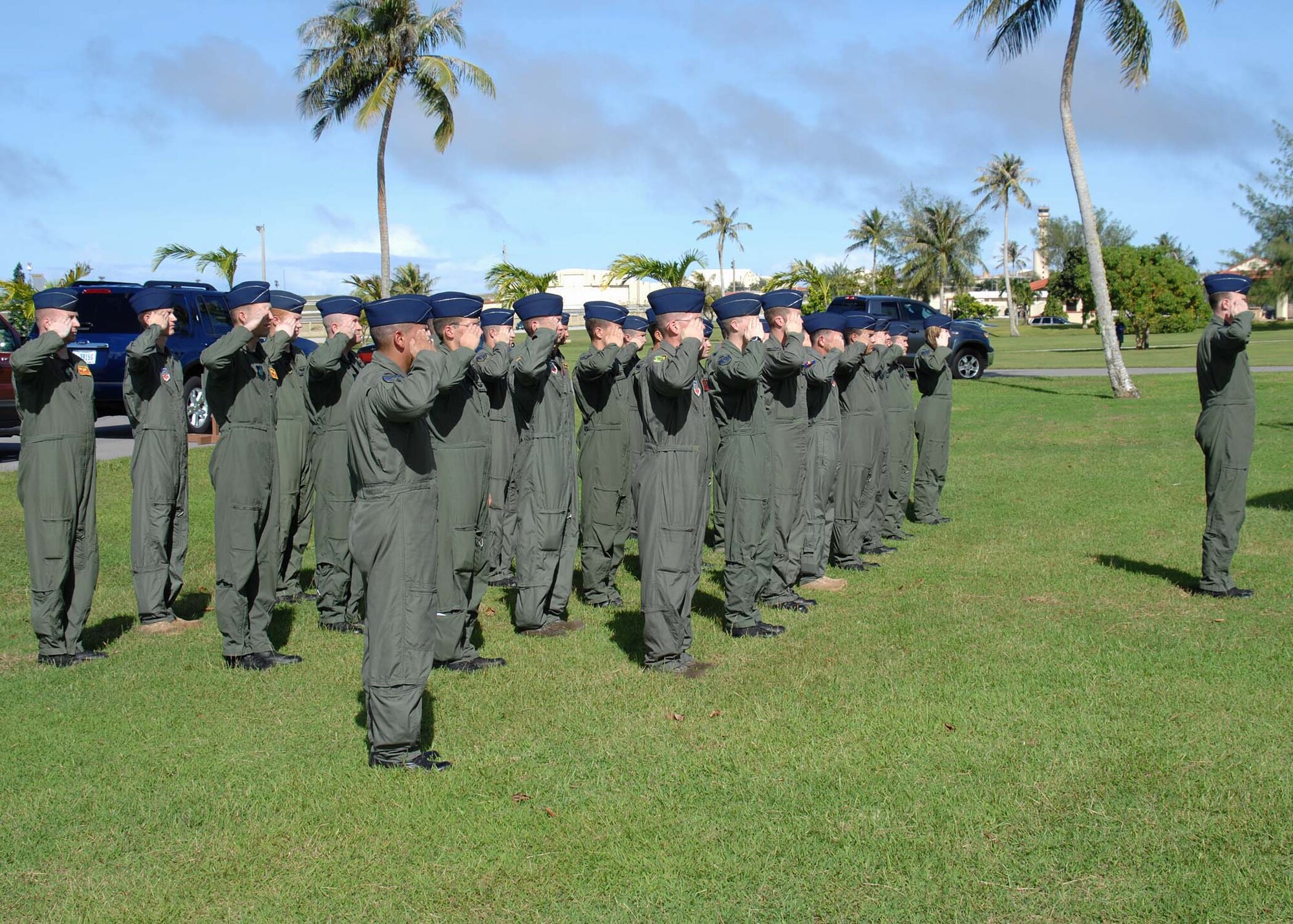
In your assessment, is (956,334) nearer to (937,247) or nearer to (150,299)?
(150,299)

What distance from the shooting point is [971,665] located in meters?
6.37

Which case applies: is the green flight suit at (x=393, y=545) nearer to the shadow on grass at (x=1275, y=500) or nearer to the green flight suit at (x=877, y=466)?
the green flight suit at (x=877, y=466)

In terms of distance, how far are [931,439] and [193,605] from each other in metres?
7.17

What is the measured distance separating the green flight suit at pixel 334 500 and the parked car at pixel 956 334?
65.7ft

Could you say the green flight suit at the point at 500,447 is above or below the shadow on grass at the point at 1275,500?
above

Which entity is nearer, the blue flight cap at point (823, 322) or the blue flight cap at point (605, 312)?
the blue flight cap at point (605, 312)

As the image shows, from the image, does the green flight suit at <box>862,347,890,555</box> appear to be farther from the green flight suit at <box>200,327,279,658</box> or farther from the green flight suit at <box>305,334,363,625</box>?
the green flight suit at <box>200,327,279,658</box>

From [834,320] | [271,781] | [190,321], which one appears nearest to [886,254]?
[190,321]

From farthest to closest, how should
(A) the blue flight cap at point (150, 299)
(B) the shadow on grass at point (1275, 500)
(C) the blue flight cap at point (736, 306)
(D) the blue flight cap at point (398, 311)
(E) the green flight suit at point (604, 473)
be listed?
(B) the shadow on grass at point (1275, 500) < (E) the green flight suit at point (604, 473) < (A) the blue flight cap at point (150, 299) < (C) the blue flight cap at point (736, 306) < (D) the blue flight cap at point (398, 311)

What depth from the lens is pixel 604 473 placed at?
27.5 ft

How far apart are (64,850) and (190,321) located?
1363 centimetres

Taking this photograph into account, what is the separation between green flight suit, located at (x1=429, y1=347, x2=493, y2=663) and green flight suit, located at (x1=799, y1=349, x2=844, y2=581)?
2.84 meters

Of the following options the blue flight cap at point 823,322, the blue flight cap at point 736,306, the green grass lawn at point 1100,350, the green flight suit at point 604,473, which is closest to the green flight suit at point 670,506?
the blue flight cap at point 736,306

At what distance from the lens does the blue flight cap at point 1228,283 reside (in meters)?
7.80
